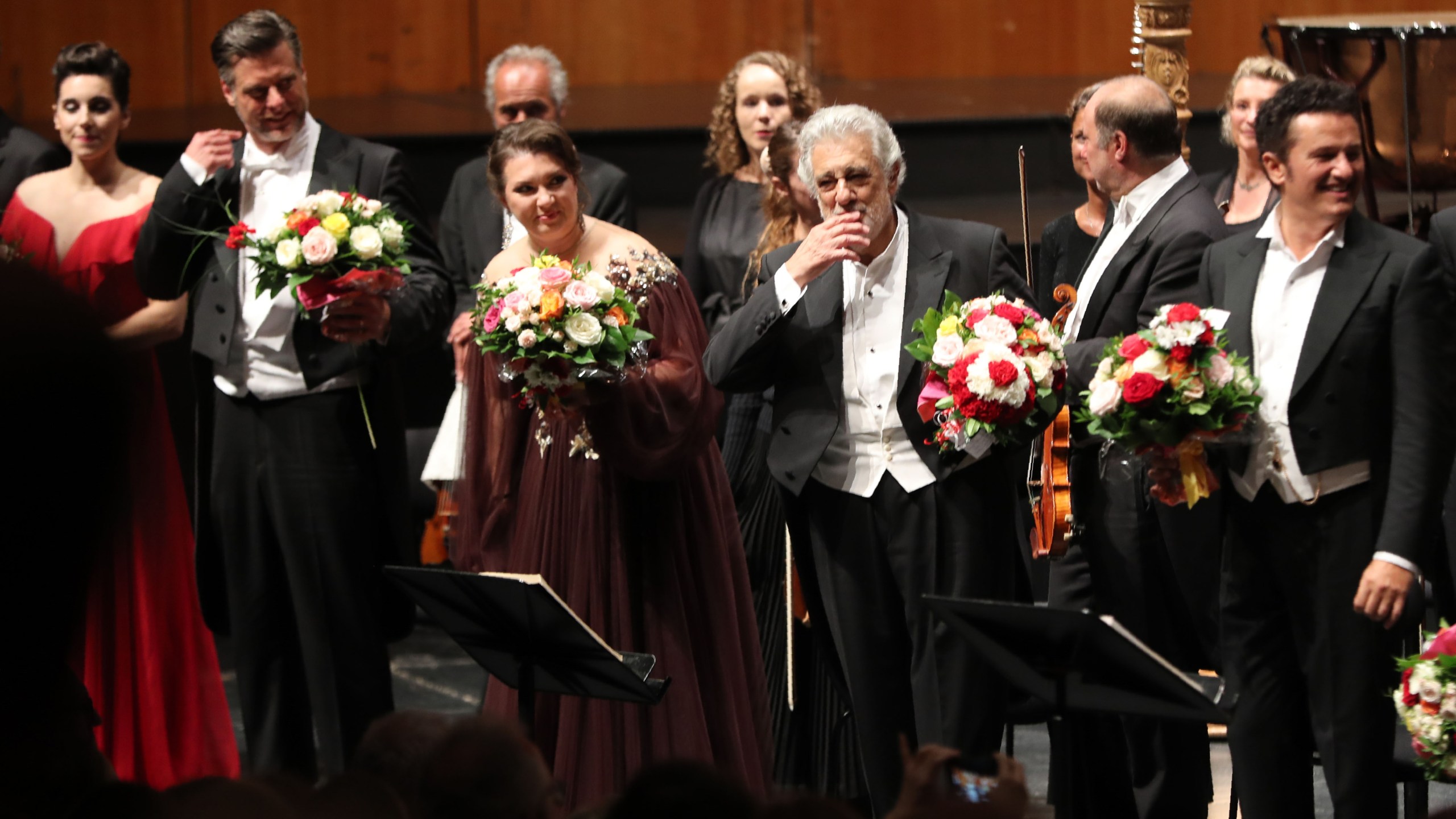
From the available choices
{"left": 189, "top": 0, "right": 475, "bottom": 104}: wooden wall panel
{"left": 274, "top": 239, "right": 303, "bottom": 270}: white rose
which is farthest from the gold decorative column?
{"left": 189, "top": 0, "right": 475, "bottom": 104}: wooden wall panel

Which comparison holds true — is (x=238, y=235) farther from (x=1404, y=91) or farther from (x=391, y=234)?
(x=1404, y=91)

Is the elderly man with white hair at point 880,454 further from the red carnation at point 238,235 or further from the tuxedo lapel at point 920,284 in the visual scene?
the red carnation at point 238,235

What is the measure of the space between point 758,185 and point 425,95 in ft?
13.1

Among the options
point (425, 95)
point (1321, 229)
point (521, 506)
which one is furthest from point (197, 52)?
point (1321, 229)

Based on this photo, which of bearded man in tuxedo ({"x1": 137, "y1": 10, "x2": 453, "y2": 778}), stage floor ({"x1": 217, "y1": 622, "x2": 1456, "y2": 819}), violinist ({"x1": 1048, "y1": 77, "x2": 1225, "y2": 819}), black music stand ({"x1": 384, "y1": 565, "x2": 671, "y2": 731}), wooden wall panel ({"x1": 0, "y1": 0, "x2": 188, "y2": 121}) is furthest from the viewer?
wooden wall panel ({"x1": 0, "y1": 0, "x2": 188, "y2": 121})

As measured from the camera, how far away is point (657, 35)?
890cm

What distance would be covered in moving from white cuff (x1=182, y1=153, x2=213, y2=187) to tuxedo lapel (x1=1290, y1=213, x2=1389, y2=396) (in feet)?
8.61

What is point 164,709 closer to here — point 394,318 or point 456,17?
point 394,318

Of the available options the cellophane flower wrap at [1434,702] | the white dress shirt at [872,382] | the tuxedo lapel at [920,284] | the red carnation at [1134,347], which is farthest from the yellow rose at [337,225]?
the cellophane flower wrap at [1434,702]

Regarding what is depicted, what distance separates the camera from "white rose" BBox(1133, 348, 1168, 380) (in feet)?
9.72

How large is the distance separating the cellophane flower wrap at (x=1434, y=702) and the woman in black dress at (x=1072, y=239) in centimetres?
158

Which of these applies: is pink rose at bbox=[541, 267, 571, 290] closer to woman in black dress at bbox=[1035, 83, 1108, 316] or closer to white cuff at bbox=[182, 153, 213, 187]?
white cuff at bbox=[182, 153, 213, 187]

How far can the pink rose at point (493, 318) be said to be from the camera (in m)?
3.46

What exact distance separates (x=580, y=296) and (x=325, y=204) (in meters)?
0.78
